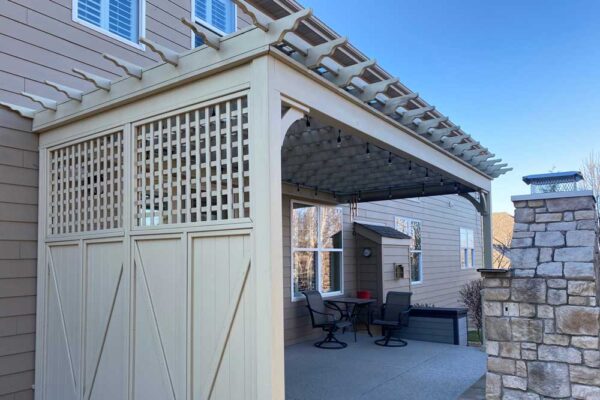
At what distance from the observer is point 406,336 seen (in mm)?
8094

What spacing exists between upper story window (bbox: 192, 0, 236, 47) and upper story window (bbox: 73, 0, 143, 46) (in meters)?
0.86

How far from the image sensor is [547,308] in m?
4.07

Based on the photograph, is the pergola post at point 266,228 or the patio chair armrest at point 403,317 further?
the patio chair armrest at point 403,317

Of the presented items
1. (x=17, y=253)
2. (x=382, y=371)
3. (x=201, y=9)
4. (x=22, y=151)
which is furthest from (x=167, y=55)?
(x=382, y=371)

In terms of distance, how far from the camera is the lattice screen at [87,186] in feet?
12.6

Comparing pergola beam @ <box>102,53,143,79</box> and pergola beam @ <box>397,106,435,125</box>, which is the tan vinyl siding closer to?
pergola beam @ <box>102,53,143,79</box>

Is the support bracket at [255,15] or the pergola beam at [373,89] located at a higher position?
the support bracket at [255,15]

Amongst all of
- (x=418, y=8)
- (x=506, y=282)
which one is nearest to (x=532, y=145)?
(x=418, y=8)

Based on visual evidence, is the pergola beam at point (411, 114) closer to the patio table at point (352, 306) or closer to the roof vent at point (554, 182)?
the roof vent at point (554, 182)

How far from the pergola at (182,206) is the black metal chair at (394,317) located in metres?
3.67

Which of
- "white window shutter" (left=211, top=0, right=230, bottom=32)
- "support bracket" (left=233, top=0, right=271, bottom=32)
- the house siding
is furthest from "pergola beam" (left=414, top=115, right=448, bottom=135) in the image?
the house siding

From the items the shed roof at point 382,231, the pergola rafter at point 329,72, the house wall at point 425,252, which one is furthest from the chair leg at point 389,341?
the pergola rafter at point 329,72

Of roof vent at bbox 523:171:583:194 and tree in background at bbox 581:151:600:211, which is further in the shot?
tree in background at bbox 581:151:600:211

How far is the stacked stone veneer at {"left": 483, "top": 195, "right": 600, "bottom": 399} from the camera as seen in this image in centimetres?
390
